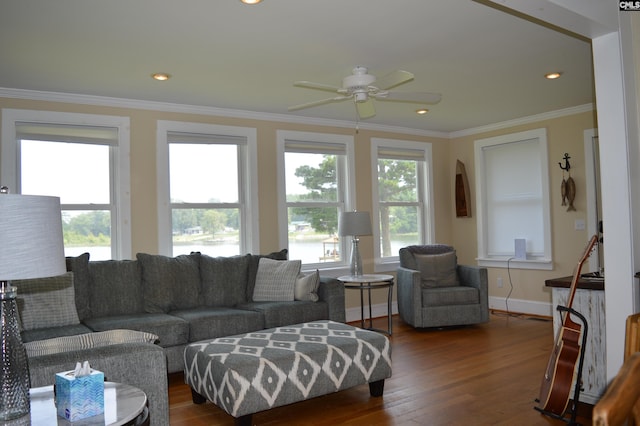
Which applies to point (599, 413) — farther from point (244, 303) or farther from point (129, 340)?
point (244, 303)

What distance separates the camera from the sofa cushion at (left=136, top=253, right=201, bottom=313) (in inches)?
170

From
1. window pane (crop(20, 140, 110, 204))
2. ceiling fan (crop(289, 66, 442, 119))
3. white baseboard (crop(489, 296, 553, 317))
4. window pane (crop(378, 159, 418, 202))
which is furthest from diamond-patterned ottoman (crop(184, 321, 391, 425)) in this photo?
white baseboard (crop(489, 296, 553, 317))

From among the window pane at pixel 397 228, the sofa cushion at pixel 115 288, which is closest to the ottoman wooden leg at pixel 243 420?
the sofa cushion at pixel 115 288

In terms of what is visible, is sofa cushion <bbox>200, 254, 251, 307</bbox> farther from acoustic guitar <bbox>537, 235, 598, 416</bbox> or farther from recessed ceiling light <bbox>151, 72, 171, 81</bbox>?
acoustic guitar <bbox>537, 235, 598, 416</bbox>

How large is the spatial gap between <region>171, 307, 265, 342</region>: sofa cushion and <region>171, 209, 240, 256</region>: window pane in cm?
100

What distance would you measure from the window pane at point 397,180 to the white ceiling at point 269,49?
1.72 meters

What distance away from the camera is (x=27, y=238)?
1.45 meters

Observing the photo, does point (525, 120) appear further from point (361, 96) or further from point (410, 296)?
point (361, 96)

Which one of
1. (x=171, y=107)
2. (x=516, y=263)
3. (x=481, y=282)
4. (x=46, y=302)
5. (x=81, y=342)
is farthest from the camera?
(x=516, y=263)

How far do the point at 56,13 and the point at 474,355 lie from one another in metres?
3.96

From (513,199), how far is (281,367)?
4.57 metres

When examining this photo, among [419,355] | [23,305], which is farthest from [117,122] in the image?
[419,355]

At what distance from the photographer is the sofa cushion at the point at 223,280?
183 inches

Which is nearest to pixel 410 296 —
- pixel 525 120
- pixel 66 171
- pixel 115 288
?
pixel 525 120
